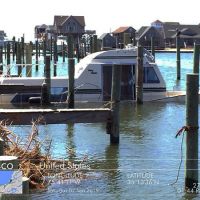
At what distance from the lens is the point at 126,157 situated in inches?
574

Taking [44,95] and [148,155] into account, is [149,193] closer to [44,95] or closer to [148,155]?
[148,155]

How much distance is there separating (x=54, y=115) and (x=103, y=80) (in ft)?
42.5

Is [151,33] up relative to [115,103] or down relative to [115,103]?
up

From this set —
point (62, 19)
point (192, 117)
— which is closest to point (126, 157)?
point (192, 117)

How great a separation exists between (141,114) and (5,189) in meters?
17.4

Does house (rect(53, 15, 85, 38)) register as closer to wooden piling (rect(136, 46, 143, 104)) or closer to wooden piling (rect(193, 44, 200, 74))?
wooden piling (rect(136, 46, 143, 104))

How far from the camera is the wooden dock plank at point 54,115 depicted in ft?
44.6

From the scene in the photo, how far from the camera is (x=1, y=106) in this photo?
1003 inches

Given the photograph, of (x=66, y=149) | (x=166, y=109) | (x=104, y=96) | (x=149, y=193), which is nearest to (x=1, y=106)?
(x=104, y=96)

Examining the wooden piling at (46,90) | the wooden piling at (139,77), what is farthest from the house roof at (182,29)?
the wooden piling at (46,90)

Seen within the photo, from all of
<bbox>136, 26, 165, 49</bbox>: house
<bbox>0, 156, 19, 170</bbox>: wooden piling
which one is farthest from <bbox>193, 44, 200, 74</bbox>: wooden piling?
<bbox>136, 26, 165, 49</bbox>: house

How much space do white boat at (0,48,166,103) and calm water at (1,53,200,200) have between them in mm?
3263

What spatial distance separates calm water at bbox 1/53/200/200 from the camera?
1100 centimetres

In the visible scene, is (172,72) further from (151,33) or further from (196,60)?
(151,33)
